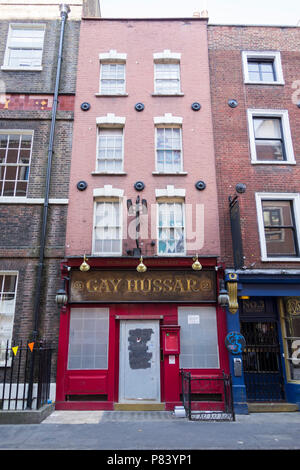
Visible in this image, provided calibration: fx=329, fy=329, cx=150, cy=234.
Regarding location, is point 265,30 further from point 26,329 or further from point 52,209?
point 26,329

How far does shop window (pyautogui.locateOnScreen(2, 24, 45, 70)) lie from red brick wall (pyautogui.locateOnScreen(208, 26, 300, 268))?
7.06 m

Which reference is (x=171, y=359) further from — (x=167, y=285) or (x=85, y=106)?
(x=85, y=106)

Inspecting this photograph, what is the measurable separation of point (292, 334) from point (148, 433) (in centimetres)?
603

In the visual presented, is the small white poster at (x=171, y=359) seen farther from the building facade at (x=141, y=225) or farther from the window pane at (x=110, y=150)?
the window pane at (x=110, y=150)

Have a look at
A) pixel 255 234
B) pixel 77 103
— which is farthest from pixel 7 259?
pixel 255 234

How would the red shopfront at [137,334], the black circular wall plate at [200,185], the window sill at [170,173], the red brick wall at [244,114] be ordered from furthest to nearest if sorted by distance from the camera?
the window sill at [170,173] < the black circular wall plate at [200,185] < the red brick wall at [244,114] < the red shopfront at [137,334]

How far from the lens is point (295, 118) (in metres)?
12.7

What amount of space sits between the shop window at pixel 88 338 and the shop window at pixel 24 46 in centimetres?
993

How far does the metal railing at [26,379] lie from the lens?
28.8ft

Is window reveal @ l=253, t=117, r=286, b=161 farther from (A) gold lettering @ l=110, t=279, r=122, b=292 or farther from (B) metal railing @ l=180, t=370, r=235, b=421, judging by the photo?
(B) metal railing @ l=180, t=370, r=235, b=421

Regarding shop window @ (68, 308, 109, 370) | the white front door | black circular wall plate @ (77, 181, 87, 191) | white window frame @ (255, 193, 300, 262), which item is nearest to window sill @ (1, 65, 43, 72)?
black circular wall plate @ (77, 181, 87, 191)

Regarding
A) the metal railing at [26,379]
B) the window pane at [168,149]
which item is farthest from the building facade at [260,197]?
the metal railing at [26,379]

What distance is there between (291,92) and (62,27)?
9607 mm

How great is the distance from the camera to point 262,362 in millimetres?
10789
